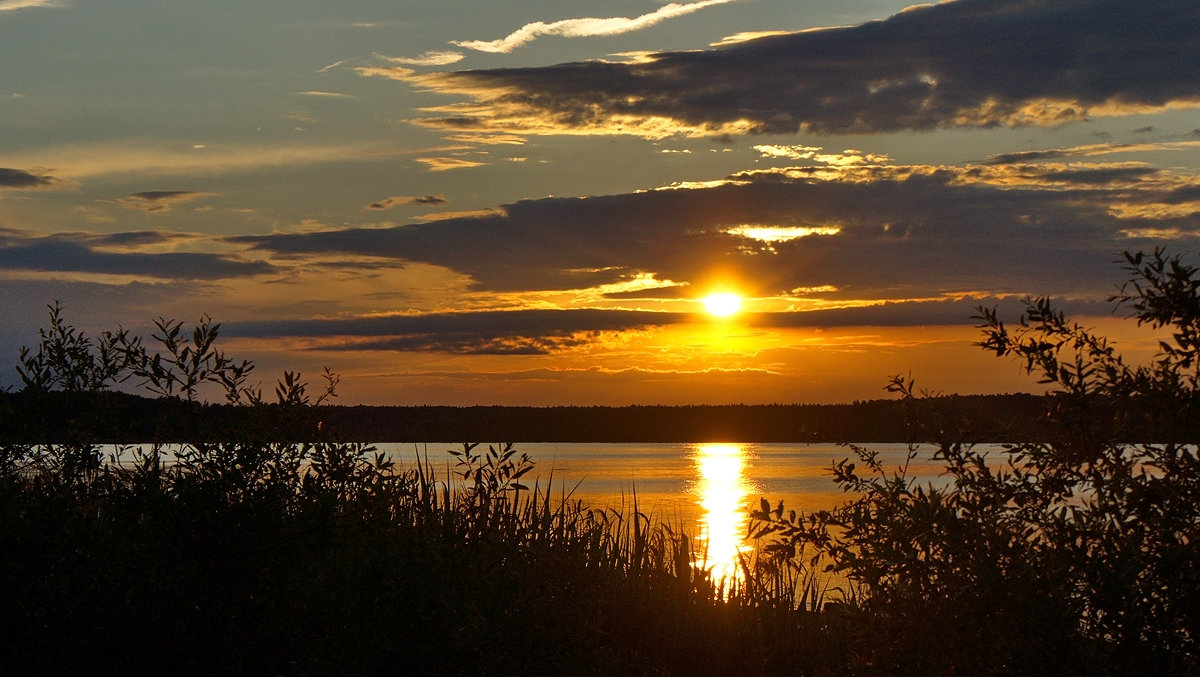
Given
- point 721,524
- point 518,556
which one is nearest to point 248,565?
point 518,556

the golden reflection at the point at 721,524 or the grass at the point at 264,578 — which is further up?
the grass at the point at 264,578

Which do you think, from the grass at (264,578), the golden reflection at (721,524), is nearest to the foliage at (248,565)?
the grass at (264,578)

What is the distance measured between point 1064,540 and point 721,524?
3256 cm

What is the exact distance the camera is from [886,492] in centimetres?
718

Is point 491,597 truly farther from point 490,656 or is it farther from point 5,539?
point 5,539

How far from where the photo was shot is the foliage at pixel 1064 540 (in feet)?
19.9

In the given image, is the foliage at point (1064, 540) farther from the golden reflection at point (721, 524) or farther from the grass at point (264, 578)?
the grass at point (264, 578)

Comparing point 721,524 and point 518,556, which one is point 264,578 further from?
point 721,524

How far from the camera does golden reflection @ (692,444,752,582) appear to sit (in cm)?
1626

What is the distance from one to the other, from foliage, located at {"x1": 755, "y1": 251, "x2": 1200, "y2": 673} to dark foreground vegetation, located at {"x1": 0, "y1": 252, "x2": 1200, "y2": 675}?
0.6 inches

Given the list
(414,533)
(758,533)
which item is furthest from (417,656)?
(758,533)

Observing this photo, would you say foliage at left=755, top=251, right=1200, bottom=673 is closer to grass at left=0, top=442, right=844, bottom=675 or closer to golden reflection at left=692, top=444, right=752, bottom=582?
golden reflection at left=692, top=444, right=752, bottom=582

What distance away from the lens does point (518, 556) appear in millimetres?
10828

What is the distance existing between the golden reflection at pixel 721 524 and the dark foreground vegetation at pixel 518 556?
1.71 meters
